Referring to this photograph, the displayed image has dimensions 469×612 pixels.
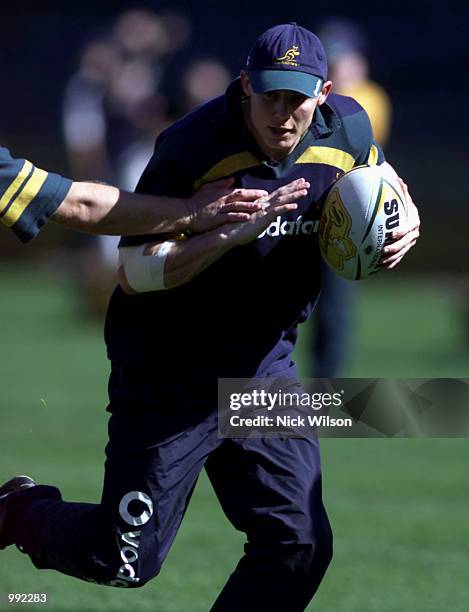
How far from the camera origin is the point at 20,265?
21.1 meters

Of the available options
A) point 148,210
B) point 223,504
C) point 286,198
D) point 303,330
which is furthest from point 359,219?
point 303,330

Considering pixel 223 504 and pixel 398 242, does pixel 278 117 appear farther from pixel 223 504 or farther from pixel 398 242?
pixel 223 504

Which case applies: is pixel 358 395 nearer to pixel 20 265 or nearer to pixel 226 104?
pixel 226 104

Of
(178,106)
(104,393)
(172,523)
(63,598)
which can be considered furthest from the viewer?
(178,106)

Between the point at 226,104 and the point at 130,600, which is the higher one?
the point at 226,104

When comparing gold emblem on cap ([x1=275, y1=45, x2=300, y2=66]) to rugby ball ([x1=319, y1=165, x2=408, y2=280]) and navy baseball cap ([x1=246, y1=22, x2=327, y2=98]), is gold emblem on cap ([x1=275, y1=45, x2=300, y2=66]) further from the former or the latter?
rugby ball ([x1=319, y1=165, x2=408, y2=280])

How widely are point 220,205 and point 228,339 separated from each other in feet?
1.74

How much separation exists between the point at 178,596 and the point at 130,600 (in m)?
0.21

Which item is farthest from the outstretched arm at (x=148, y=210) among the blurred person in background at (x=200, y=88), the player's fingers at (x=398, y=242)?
the blurred person in background at (x=200, y=88)

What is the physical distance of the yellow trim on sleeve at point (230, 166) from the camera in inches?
204

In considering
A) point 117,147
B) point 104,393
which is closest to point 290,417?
point 104,393

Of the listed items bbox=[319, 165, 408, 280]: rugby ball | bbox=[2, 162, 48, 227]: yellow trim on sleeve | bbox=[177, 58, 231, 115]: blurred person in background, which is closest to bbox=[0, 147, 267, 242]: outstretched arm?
bbox=[2, 162, 48, 227]: yellow trim on sleeve

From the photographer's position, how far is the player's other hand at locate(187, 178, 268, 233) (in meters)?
A: 5.08
